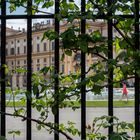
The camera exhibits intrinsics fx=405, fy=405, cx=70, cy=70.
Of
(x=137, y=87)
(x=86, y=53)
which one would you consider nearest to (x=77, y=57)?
(x=86, y=53)

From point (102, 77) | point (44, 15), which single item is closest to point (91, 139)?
point (102, 77)

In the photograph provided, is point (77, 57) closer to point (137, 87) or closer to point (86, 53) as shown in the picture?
point (86, 53)

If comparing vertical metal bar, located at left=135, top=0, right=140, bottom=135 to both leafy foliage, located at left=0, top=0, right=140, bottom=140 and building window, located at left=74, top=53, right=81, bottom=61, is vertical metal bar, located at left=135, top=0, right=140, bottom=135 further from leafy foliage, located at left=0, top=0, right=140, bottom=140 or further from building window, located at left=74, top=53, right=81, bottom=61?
building window, located at left=74, top=53, right=81, bottom=61

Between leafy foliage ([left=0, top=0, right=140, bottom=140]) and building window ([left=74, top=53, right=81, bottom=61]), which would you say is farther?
building window ([left=74, top=53, right=81, bottom=61])

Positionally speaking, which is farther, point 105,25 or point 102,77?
point 105,25

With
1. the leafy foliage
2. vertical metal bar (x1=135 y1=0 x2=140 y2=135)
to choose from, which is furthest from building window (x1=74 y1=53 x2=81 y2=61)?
vertical metal bar (x1=135 y1=0 x2=140 y2=135)

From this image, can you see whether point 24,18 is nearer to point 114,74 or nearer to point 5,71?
point 5,71

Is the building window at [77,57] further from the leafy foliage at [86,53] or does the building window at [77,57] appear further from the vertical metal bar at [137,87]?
the vertical metal bar at [137,87]

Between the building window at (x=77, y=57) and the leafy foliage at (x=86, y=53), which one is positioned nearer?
the leafy foliage at (x=86, y=53)

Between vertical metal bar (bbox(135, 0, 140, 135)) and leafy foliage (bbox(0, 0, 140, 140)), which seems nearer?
leafy foliage (bbox(0, 0, 140, 140))

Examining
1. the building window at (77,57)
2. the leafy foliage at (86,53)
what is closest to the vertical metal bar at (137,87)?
the leafy foliage at (86,53)

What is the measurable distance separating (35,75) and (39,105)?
0.16 meters

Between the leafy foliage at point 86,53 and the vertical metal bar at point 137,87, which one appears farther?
the vertical metal bar at point 137,87

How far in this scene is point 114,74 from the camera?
2.22m
